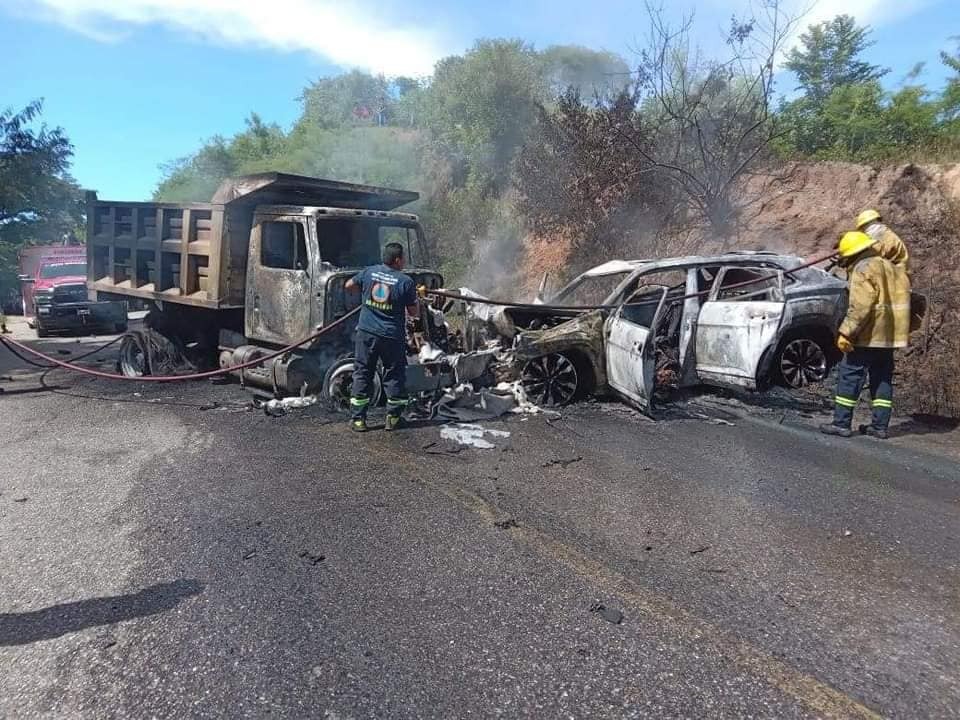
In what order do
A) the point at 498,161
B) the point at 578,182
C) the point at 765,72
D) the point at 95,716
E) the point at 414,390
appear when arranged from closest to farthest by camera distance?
the point at 95,716, the point at 414,390, the point at 765,72, the point at 578,182, the point at 498,161

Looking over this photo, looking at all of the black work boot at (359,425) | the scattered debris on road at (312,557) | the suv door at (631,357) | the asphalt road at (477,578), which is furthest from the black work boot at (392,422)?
the scattered debris on road at (312,557)

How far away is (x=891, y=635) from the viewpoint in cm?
279

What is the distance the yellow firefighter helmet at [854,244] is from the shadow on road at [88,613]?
5.85 meters

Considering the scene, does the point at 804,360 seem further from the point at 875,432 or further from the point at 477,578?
the point at 477,578

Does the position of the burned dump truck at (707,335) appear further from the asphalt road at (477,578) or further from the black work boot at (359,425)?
the black work boot at (359,425)

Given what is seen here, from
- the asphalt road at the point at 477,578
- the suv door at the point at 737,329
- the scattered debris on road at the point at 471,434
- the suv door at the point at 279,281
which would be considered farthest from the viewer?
the suv door at the point at 279,281

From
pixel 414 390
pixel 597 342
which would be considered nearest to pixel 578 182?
pixel 597 342

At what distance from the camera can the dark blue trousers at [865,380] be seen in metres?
5.82

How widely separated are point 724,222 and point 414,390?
8218 mm

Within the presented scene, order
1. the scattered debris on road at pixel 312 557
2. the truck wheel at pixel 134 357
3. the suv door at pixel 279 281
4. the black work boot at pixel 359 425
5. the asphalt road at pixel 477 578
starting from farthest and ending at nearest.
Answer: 1. the truck wheel at pixel 134 357
2. the suv door at pixel 279 281
3. the black work boot at pixel 359 425
4. the scattered debris on road at pixel 312 557
5. the asphalt road at pixel 477 578

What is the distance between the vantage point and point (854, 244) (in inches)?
229

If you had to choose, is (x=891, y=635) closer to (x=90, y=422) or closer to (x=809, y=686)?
(x=809, y=686)


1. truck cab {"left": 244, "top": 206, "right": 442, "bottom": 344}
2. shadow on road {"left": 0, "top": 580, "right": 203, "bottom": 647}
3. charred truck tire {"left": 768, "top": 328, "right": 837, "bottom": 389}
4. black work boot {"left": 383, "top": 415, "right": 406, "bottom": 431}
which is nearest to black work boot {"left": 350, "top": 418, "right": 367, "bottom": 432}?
black work boot {"left": 383, "top": 415, "right": 406, "bottom": 431}

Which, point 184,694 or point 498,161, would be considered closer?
point 184,694
